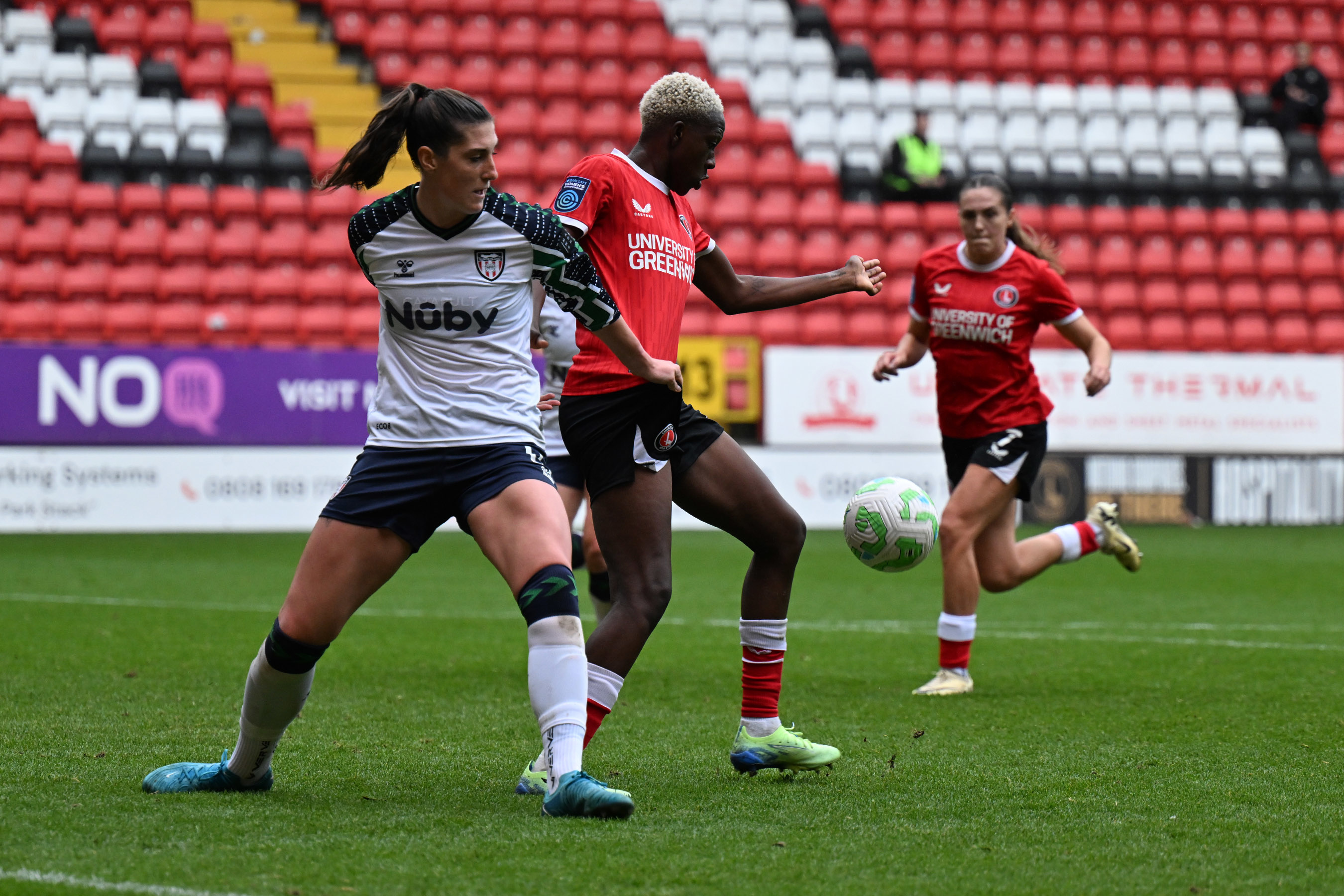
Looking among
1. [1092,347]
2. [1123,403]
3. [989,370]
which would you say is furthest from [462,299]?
[1123,403]

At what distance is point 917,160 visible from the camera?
68.2ft

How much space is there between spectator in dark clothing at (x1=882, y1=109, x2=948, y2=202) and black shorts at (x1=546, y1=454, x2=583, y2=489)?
1382 cm

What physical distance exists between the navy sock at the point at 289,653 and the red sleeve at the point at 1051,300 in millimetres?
4184

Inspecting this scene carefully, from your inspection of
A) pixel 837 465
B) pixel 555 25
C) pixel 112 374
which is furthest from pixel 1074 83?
pixel 112 374

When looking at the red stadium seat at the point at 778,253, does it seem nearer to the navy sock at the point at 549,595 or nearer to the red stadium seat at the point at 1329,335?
the red stadium seat at the point at 1329,335

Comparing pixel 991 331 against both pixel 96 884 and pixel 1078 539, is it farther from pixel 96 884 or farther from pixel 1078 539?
pixel 96 884

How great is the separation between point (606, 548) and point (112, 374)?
12509mm

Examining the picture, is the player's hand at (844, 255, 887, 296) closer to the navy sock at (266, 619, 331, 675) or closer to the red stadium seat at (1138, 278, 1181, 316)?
the navy sock at (266, 619, 331, 675)

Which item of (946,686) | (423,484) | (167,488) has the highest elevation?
(423,484)

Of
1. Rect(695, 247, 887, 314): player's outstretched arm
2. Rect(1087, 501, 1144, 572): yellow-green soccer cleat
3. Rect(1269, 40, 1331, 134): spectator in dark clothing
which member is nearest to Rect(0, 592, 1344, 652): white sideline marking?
Rect(1087, 501, 1144, 572): yellow-green soccer cleat

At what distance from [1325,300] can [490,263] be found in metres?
19.6

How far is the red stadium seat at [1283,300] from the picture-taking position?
69.5 ft

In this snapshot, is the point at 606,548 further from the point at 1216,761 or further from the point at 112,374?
the point at 112,374

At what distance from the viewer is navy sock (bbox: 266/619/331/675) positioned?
404 cm
